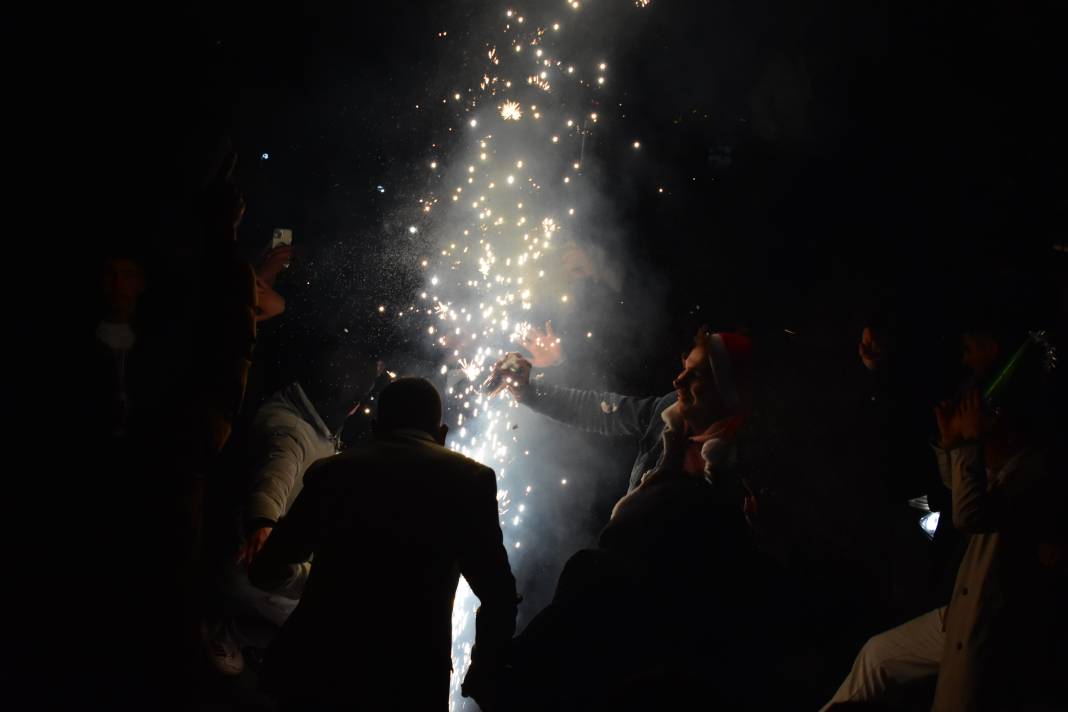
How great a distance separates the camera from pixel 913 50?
17.1 ft

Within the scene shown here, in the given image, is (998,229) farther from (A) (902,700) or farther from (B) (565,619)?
(B) (565,619)

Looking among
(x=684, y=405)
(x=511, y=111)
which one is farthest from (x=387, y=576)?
(x=511, y=111)

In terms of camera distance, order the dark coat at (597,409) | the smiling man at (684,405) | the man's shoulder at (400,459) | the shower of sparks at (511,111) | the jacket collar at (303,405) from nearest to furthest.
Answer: the man's shoulder at (400,459), the smiling man at (684,405), the jacket collar at (303,405), the dark coat at (597,409), the shower of sparks at (511,111)

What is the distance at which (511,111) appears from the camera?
227 inches

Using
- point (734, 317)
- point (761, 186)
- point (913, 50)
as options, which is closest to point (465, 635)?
point (734, 317)

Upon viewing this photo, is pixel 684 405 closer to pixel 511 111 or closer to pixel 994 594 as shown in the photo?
pixel 994 594

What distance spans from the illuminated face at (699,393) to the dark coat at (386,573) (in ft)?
5.62

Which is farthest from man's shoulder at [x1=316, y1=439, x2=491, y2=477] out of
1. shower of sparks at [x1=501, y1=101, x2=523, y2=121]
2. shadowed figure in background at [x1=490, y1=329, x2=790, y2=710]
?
shower of sparks at [x1=501, y1=101, x2=523, y2=121]

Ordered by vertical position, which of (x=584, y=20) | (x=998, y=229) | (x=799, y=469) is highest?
(x=584, y=20)

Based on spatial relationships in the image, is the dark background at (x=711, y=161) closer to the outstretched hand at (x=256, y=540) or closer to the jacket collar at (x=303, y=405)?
the jacket collar at (x=303, y=405)

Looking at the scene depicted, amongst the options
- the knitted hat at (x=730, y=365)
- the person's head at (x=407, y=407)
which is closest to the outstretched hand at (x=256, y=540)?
the person's head at (x=407, y=407)

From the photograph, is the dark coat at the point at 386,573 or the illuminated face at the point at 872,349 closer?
the dark coat at the point at 386,573

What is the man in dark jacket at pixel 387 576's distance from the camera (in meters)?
2.44

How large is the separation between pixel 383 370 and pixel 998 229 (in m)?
4.81
